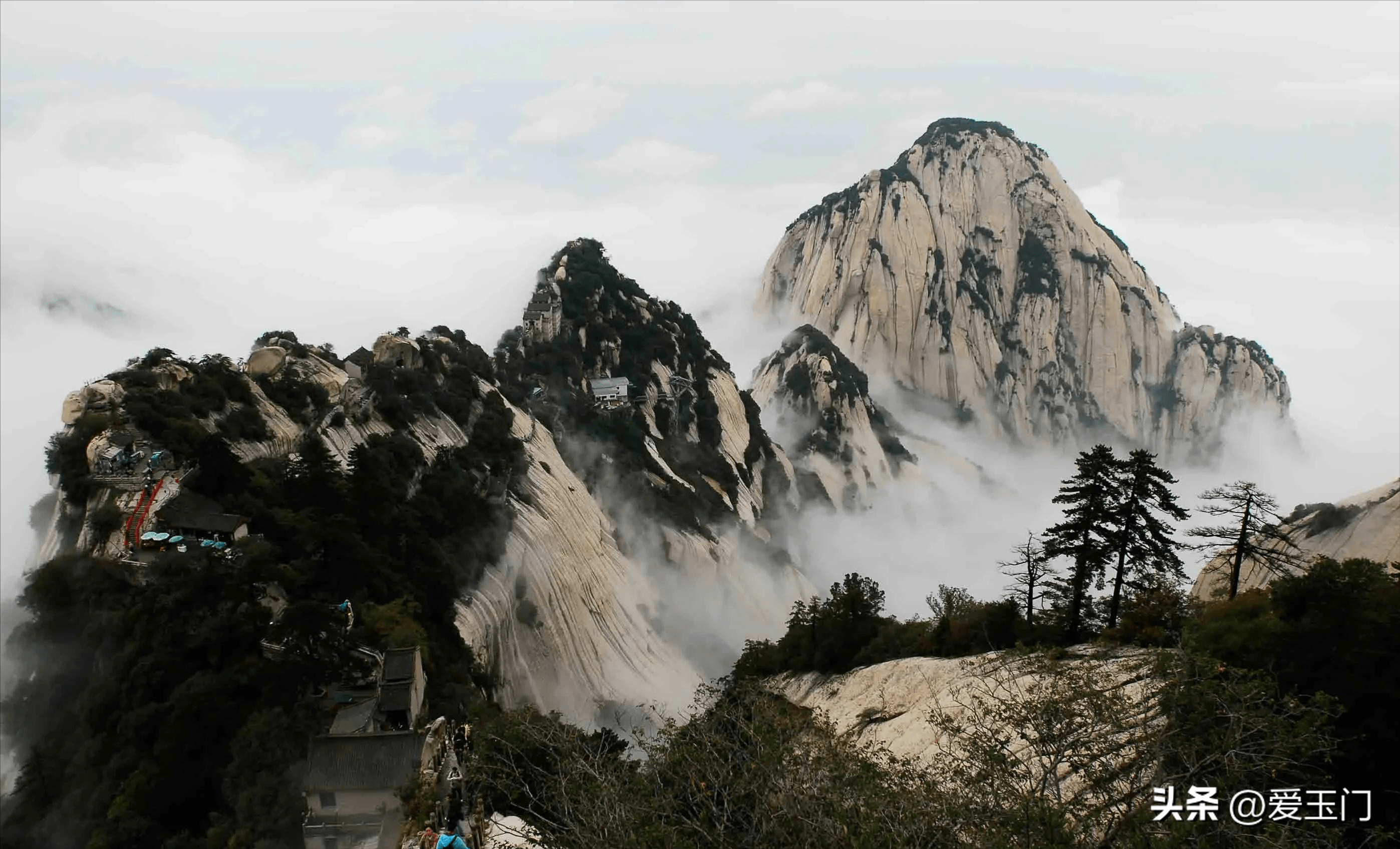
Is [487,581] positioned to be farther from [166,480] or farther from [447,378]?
[447,378]

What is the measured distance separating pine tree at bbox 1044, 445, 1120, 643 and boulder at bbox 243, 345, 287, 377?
36162 millimetres

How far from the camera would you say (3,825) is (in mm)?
21938

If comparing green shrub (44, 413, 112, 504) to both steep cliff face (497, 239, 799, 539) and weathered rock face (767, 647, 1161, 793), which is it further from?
steep cliff face (497, 239, 799, 539)

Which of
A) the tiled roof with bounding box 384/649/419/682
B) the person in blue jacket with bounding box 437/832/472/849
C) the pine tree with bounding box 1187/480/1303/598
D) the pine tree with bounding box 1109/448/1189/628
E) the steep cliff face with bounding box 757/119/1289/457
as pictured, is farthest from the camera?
the steep cliff face with bounding box 757/119/1289/457

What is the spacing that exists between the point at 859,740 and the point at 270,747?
54.6 ft

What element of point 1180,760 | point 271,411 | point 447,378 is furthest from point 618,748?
point 447,378

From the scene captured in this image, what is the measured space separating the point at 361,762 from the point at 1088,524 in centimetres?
2110

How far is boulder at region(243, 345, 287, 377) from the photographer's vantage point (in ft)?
141

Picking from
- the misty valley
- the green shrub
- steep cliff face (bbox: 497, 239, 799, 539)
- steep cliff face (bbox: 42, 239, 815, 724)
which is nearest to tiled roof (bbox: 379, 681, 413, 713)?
the misty valley

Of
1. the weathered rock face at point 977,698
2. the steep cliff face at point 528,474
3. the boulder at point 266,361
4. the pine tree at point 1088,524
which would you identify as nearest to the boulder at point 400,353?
the steep cliff face at point 528,474

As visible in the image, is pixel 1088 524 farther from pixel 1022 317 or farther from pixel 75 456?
pixel 1022 317

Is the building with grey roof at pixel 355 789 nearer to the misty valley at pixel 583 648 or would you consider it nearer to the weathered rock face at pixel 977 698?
the misty valley at pixel 583 648

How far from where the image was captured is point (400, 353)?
5078cm

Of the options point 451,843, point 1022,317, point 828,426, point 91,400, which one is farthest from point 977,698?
point 1022,317
